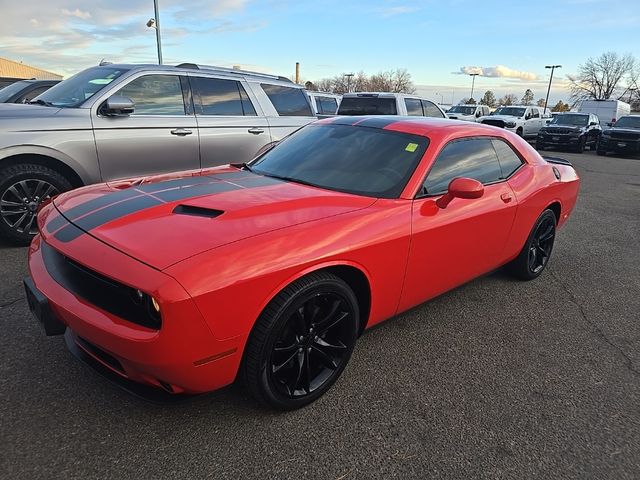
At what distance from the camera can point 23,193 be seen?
459 centimetres

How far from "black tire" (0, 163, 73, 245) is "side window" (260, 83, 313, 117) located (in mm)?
2950

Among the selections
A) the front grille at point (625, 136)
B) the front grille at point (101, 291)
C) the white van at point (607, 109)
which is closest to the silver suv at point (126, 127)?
the front grille at point (101, 291)

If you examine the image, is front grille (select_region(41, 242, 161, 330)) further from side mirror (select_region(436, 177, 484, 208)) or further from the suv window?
the suv window

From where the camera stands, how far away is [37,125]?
4.52 meters

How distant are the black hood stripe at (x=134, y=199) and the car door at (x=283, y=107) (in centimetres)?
336

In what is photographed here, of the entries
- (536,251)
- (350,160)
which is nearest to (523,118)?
(536,251)

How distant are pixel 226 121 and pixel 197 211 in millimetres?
3737

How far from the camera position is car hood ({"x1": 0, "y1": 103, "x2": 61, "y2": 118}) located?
449 cm

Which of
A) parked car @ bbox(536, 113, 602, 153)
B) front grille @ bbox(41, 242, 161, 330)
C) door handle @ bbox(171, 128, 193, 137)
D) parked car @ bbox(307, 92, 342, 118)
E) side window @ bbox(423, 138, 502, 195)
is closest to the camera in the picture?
front grille @ bbox(41, 242, 161, 330)

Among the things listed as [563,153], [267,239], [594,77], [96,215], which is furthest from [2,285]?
[594,77]

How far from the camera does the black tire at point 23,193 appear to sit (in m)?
4.47

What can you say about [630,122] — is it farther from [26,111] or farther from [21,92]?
[26,111]

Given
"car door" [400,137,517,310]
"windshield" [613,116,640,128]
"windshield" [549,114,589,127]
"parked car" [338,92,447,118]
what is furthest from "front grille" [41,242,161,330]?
"windshield" [613,116,640,128]

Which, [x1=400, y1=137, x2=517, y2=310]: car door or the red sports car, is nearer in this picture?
the red sports car
